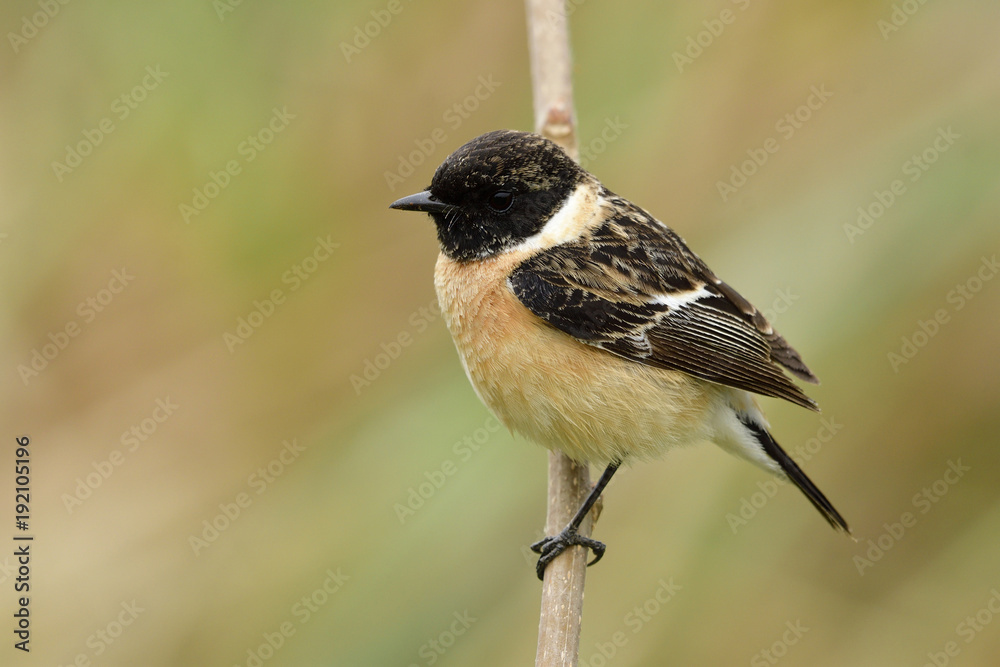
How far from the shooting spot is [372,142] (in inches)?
226

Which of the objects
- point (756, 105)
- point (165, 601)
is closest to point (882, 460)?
point (756, 105)

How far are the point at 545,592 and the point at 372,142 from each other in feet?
10.9

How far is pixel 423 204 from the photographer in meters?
4.03

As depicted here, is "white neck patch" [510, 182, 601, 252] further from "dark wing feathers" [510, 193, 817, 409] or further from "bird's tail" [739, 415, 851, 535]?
"bird's tail" [739, 415, 851, 535]

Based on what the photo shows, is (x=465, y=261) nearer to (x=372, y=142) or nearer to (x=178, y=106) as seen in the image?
(x=372, y=142)

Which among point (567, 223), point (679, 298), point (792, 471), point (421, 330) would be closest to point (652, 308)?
point (679, 298)

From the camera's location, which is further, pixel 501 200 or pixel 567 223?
pixel 567 223

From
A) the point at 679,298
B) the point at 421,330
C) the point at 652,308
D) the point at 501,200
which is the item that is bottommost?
the point at 421,330

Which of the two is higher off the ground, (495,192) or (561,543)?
(495,192)

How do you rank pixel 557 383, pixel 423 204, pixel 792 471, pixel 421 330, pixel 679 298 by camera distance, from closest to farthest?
pixel 557 383 < pixel 423 204 < pixel 679 298 < pixel 792 471 < pixel 421 330

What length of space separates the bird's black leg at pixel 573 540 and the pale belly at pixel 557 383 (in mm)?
144

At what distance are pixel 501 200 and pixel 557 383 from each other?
3.02 feet

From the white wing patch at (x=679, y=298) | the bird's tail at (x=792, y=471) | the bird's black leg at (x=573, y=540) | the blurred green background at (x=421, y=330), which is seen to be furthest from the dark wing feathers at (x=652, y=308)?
the bird's black leg at (x=573, y=540)

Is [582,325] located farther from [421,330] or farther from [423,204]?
[421,330]
